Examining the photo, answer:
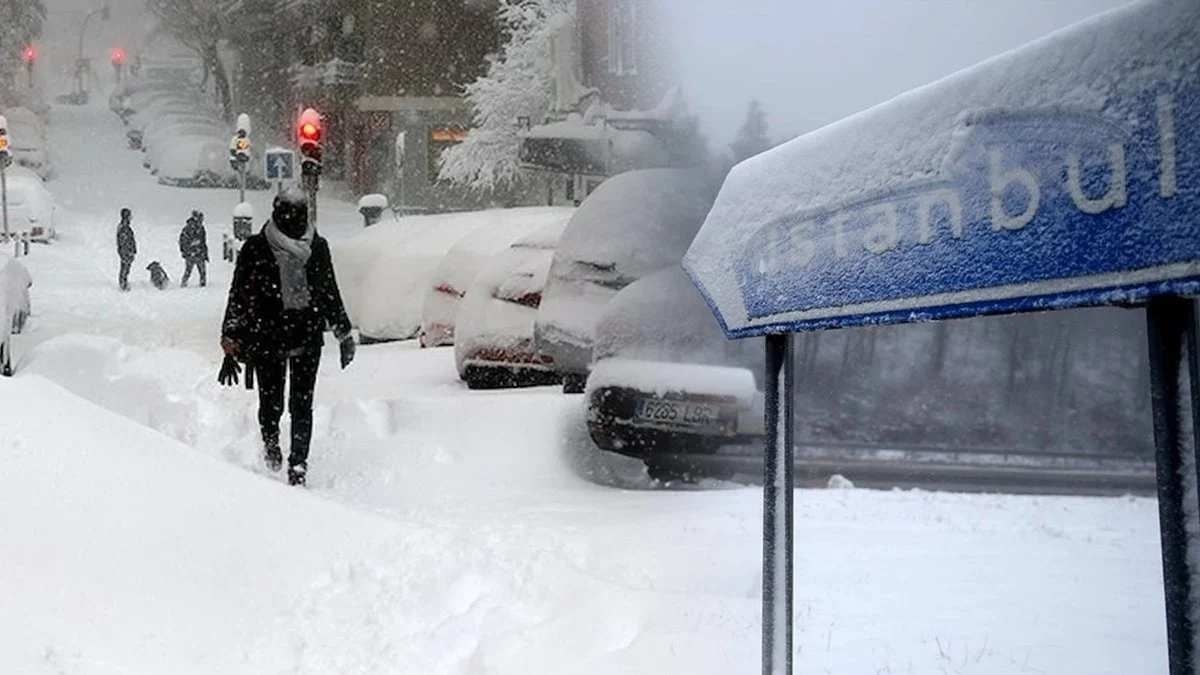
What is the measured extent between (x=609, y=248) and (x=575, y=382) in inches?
21.6

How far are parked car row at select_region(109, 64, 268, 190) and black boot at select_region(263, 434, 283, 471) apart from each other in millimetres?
1573

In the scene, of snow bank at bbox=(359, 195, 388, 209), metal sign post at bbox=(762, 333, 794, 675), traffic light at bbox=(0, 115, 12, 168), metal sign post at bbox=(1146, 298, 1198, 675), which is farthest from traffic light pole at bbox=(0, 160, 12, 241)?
metal sign post at bbox=(1146, 298, 1198, 675)

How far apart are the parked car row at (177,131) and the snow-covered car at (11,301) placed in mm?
864

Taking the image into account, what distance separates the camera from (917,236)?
1113mm

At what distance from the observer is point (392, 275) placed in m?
5.76

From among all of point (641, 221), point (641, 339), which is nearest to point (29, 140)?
point (641, 221)

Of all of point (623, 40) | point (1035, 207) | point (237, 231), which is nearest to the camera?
point (1035, 207)

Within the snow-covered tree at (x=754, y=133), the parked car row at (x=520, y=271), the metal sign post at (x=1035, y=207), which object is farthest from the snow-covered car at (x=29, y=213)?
the metal sign post at (x=1035, y=207)

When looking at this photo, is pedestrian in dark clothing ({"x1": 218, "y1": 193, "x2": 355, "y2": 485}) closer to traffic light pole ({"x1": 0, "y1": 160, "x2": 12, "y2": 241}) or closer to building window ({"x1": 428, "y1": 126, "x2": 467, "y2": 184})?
traffic light pole ({"x1": 0, "y1": 160, "x2": 12, "y2": 241})

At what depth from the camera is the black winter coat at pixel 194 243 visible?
4.88 m

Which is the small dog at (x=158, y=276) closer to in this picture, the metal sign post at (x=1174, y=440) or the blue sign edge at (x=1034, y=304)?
the blue sign edge at (x=1034, y=304)

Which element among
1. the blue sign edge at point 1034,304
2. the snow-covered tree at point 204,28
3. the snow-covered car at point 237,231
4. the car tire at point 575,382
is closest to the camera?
the blue sign edge at point 1034,304

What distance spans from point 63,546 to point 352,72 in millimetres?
4223

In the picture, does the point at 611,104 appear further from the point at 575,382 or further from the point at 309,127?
the point at 575,382
